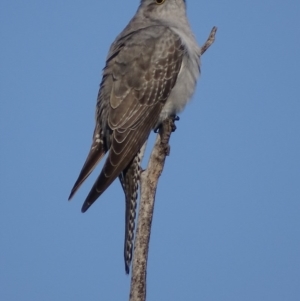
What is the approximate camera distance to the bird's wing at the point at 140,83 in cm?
722

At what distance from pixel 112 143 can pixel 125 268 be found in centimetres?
132

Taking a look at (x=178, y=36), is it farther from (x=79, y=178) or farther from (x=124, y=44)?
(x=79, y=178)

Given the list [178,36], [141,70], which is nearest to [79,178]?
[141,70]

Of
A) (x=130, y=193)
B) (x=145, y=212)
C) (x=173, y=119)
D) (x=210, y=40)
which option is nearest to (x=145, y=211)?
(x=145, y=212)

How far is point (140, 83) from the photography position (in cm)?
756

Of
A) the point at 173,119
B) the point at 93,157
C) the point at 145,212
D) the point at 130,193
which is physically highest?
the point at 173,119

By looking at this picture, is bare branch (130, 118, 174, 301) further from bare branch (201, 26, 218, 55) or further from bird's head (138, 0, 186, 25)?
bird's head (138, 0, 186, 25)

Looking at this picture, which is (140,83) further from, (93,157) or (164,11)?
(164,11)

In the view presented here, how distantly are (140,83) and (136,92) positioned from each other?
12 cm

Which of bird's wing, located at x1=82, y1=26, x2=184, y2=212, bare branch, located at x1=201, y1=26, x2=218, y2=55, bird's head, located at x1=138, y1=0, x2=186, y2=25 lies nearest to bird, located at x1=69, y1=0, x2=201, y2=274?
bird's wing, located at x1=82, y1=26, x2=184, y2=212

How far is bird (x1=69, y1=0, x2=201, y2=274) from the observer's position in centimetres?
696

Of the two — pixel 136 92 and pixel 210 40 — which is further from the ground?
pixel 210 40

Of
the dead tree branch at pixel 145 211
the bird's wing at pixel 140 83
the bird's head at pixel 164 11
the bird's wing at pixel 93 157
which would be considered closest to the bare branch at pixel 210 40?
the bird's wing at pixel 140 83

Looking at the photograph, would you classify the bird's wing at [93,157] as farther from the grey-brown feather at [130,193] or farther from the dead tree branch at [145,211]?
the dead tree branch at [145,211]
